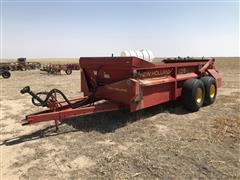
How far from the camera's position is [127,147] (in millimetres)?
4137

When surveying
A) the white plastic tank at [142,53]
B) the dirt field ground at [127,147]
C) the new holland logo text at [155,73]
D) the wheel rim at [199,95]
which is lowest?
the dirt field ground at [127,147]

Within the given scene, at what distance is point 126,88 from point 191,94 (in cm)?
201

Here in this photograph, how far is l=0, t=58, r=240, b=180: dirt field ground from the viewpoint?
3.33 meters

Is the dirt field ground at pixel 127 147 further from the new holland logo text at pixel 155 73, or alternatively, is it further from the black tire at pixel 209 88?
the new holland logo text at pixel 155 73

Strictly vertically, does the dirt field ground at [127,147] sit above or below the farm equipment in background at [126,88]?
below

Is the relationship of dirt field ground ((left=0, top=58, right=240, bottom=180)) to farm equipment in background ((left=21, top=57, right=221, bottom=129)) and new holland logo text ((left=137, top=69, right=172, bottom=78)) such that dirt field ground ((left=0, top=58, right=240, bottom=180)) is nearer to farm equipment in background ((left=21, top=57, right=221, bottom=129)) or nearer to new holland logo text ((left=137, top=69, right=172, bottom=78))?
farm equipment in background ((left=21, top=57, right=221, bottom=129))

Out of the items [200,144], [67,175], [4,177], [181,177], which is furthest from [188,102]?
[4,177]

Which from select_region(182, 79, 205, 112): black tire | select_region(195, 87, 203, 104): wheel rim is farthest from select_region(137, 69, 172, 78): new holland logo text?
select_region(195, 87, 203, 104): wheel rim

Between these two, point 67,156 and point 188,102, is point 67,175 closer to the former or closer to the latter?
point 67,156

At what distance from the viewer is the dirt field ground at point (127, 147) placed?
10.9 ft

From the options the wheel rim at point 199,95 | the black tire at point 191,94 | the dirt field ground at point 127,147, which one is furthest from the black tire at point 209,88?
the dirt field ground at point 127,147

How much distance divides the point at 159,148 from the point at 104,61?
7.91 ft

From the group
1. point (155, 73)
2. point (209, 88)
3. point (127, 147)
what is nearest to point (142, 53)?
point (155, 73)

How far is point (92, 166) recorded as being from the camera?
3.49 m
